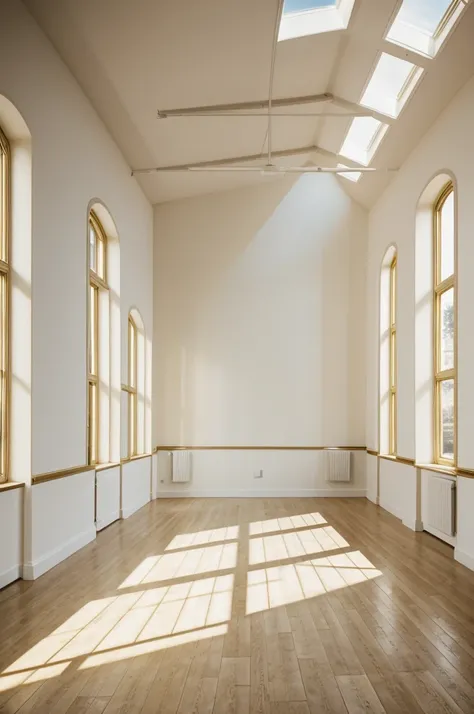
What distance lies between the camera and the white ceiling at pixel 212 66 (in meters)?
6.33

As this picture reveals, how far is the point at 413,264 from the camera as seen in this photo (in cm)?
873

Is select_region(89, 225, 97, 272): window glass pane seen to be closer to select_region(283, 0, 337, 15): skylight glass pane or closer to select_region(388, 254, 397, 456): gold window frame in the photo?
select_region(283, 0, 337, 15): skylight glass pane

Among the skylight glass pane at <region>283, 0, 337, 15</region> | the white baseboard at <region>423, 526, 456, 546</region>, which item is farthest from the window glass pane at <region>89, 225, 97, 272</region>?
the white baseboard at <region>423, 526, 456, 546</region>

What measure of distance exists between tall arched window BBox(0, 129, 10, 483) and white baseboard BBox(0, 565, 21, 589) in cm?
69

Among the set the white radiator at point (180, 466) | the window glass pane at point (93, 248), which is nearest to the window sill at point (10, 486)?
the window glass pane at point (93, 248)

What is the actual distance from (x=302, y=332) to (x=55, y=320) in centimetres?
620

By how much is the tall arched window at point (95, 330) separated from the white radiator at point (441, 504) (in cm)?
382

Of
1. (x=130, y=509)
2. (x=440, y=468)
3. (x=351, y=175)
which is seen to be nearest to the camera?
(x=440, y=468)

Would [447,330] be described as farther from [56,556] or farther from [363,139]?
[56,556]

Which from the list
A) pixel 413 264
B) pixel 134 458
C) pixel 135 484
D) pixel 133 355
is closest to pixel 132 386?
pixel 133 355

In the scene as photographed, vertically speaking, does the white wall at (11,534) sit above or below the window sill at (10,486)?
below

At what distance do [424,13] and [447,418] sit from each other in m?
4.20

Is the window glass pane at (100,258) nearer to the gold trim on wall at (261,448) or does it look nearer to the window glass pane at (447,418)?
the gold trim on wall at (261,448)

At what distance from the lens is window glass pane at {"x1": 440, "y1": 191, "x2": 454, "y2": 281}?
26.5 feet
